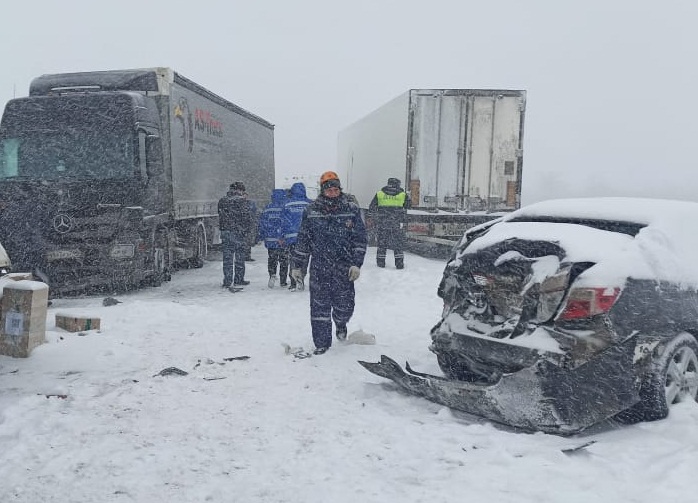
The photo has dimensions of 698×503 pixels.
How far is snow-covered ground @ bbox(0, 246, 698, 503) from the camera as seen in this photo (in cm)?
355

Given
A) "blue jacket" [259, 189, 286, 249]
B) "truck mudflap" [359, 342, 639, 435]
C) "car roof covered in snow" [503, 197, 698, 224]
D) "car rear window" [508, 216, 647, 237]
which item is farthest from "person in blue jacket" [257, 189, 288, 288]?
"truck mudflap" [359, 342, 639, 435]

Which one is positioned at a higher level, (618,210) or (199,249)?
(618,210)

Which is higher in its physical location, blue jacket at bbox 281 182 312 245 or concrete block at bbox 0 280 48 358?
blue jacket at bbox 281 182 312 245

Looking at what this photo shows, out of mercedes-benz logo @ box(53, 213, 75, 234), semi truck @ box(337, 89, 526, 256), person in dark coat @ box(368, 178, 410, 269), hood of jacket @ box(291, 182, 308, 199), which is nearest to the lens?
mercedes-benz logo @ box(53, 213, 75, 234)

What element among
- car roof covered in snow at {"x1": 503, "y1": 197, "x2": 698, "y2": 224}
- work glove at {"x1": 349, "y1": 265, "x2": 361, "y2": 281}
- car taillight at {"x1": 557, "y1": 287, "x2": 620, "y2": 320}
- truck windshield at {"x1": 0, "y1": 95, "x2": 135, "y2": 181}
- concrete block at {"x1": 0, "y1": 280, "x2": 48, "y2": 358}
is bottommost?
concrete block at {"x1": 0, "y1": 280, "x2": 48, "y2": 358}

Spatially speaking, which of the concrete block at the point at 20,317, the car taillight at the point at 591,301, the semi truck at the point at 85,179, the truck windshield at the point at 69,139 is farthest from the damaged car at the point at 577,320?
the truck windshield at the point at 69,139

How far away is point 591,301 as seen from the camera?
4.11m

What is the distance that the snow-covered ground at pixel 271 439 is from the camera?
11.6 feet

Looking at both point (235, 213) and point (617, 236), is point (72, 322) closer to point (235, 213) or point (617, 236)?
point (235, 213)

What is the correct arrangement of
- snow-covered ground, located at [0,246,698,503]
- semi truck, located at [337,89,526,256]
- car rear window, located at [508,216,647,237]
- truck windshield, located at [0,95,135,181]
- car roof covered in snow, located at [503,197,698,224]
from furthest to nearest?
semi truck, located at [337,89,526,256], truck windshield, located at [0,95,135,181], car roof covered in snow, located at [503,197,698,224], car rear window, located at [508,216,647,237], snow-covered ground, located at [0,246,698,503]

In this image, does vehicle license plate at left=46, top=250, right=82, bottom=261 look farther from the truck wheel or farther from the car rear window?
the car rear window

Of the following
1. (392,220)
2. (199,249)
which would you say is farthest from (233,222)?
(392,220)

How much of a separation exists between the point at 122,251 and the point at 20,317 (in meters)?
3.95

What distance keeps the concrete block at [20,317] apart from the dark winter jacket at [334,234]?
2.60 meters
